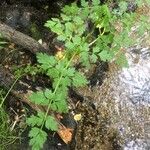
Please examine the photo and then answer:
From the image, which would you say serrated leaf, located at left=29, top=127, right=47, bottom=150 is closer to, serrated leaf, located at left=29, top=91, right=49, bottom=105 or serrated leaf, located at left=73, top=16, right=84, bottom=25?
serrated leaf, located at left=29, top=91, right=49, bottom=105

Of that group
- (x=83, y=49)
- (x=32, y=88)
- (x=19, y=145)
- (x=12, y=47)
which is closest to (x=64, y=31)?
(x=83, y=49)

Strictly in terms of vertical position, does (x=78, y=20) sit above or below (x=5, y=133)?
above

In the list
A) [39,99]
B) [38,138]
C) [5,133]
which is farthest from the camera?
[5,133]

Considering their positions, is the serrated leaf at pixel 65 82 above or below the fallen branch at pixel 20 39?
above

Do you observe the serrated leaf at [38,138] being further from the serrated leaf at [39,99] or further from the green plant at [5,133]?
the green plant at [5,133]

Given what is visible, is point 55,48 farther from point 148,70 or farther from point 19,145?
point 19,145

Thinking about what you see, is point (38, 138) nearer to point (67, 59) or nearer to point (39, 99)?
point (39, 99)

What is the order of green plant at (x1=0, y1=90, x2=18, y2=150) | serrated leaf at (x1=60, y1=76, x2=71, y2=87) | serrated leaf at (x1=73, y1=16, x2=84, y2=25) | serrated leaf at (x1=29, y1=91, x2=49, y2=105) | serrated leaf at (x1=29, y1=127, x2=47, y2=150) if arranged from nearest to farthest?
serrated leaf at (x1=29, y1=127, x2=47, y2=150) < serrated leaf at (x1=29, y1=91, x2=49, y2=105) < serrated leaf at (x1=60, y1=76, x2=71, y2=87) < serrated leaf at (x1=73, y1=16, x2=84, y2=25) < green plant at (x1=0, y1=90, x2=18, y2=150)

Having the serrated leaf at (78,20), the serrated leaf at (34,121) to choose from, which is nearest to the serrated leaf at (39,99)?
the serrated leaf at (34,121)

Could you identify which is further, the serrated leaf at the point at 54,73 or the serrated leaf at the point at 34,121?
the serrated leaf at the point at 54,73

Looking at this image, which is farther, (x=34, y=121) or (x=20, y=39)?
(x=20, y=39)

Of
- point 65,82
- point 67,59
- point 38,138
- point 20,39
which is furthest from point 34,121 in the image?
point 20,39

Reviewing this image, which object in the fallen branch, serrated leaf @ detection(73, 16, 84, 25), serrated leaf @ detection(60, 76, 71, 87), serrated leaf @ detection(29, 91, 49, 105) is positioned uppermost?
serrated leaf @ detection(73, 16, 84, 25)

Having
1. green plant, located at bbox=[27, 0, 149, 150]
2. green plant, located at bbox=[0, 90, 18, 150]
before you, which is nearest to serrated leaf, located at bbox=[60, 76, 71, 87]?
green plant, located at bbox=[27, 0, 149, 150]
